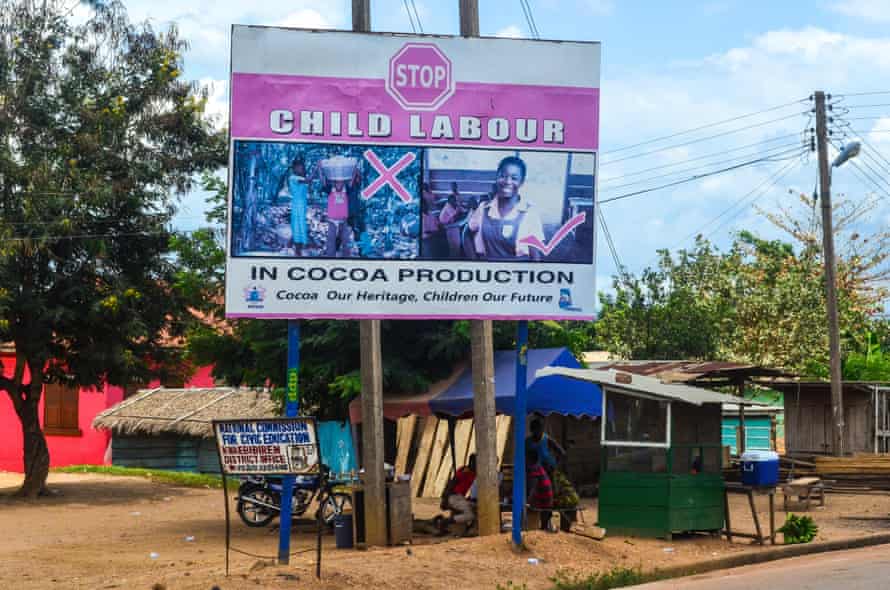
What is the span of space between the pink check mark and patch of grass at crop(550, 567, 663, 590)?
11.4ft

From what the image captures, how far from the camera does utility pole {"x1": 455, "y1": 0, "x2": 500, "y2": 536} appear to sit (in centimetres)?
1499

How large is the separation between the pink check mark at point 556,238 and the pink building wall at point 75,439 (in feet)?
71.6

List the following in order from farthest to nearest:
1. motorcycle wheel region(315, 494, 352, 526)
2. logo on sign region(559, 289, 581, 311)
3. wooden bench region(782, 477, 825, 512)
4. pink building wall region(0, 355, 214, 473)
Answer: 1. pink building wall region(0, 355, 214, 473)
2. wooden bench region(782, 477, 825, 512)
3. motorcycle wheel region(315, 494, 352, 526)
4. logo on sign region(559, 289, 581, 311)

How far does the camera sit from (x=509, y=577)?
12.7 m

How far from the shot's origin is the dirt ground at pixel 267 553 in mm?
11852

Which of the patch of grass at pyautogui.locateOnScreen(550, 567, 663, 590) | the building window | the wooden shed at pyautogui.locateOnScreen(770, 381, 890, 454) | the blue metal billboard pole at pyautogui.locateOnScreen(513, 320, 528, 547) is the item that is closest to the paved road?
the patch of grass at pyautogui.locateOnScreen(550, 567, 663, 590)

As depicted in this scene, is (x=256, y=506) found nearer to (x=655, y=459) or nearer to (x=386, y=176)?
(x=655, y=459)

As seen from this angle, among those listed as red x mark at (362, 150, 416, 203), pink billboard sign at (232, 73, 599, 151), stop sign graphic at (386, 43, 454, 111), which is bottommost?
red x mark at (362, 150, 416, 203)

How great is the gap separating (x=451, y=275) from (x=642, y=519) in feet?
15.5

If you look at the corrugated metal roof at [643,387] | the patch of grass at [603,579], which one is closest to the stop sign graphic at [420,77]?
the corrugated metal roof at [643,387]

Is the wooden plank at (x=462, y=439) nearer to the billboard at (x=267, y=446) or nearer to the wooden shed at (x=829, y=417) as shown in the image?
the wooden shed at (x=829, y=417)

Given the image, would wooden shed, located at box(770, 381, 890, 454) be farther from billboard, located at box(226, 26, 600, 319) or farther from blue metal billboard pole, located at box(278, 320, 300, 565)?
blue metal billboard pole, located at box(278, 320, 300, 565)

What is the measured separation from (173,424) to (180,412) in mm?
646

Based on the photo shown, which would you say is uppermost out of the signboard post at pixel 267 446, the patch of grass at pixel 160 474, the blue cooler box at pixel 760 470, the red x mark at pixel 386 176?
the red x mark at pixel 386 176
